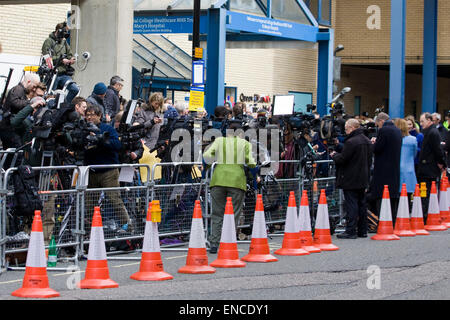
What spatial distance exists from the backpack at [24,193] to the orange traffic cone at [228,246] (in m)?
2.22

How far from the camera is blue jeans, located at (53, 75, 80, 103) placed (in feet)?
46.9

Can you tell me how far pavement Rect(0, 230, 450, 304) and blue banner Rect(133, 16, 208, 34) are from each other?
325 inches

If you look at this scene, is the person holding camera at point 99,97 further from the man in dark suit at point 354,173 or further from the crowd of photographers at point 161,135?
the man in dark suit at point 354,173

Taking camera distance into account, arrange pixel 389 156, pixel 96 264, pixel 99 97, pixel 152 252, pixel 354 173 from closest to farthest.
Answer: pixel 96 264, pixel 152 252, pixel 99 97, pixel 354 173, pixel 389 156

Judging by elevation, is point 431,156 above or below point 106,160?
above

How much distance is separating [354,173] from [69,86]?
4720mm

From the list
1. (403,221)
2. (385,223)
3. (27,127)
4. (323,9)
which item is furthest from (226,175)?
(323,9)

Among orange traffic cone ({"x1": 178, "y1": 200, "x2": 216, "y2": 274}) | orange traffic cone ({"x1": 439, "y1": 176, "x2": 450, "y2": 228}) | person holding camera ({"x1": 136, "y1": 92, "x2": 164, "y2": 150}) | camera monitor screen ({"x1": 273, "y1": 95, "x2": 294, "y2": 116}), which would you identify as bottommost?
orange traffic cone ({"x1": 178, "y1": 200, "x2": 216, "y2": 274})

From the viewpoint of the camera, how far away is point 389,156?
593 inches

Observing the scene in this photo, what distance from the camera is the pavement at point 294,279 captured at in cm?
897

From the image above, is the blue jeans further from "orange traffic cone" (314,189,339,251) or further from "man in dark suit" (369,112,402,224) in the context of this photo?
"man in dark suit" (369,112,402,224)

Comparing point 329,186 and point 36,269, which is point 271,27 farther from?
→ point 36,269

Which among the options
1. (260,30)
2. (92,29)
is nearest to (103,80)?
(92,29)

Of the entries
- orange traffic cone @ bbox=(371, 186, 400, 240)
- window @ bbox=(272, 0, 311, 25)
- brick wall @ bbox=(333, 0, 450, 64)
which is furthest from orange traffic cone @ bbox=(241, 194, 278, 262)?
brick wall @ bbox=(333, 0, 450, 64)
